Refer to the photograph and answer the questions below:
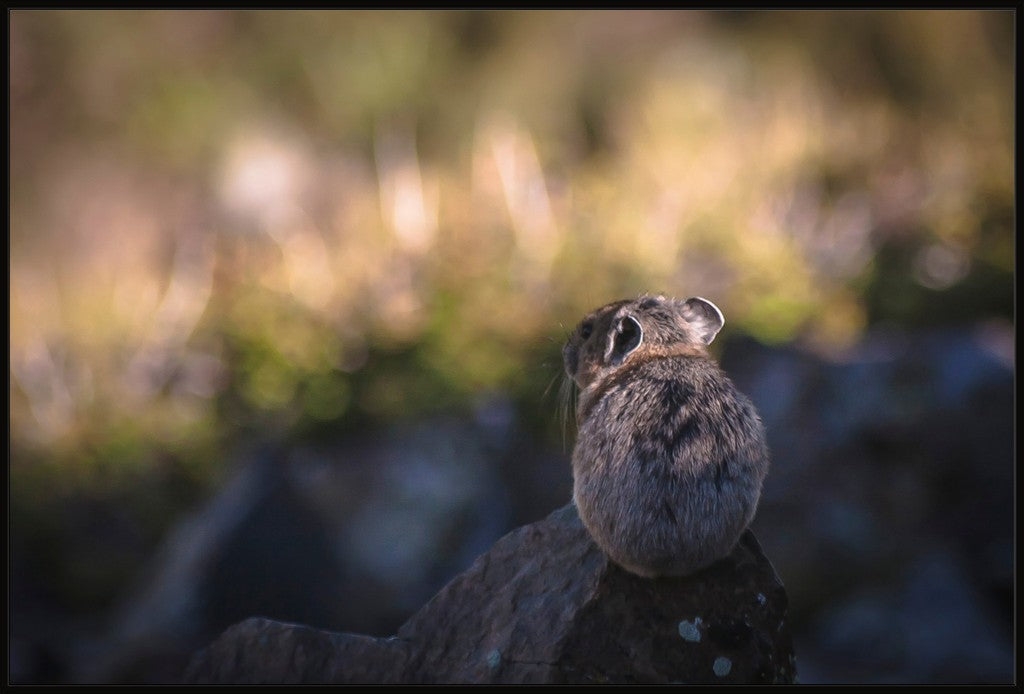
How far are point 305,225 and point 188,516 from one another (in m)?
4.59

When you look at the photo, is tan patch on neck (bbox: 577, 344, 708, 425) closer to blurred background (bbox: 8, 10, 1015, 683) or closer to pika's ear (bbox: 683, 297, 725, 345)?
pika's ear (bbox: 683, 297, 725, 345)

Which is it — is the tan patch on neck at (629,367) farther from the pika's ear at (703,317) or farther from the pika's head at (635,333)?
the pika's ear at (703,317)

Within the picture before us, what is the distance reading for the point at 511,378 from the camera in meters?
8.03

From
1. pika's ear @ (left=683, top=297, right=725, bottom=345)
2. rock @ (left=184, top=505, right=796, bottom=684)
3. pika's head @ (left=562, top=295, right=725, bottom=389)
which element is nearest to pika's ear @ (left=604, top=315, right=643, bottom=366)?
pika's head @ (left=562, top=295, right=725, bottom=389)

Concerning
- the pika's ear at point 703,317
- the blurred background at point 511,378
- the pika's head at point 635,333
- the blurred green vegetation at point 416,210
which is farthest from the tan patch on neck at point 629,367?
the blurred background at point 511,378

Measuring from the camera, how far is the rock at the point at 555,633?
3.95m

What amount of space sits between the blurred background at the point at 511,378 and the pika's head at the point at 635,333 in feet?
1.61

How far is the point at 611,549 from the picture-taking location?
3.96 m

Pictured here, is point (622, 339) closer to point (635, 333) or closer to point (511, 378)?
point (635, 333)

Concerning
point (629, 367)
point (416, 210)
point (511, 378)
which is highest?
point (629, 367)

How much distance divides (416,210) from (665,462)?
673 cm

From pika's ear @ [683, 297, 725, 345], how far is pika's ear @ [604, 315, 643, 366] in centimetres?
34

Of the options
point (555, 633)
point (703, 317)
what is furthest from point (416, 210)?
point (555, 633)

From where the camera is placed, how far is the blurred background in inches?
289
